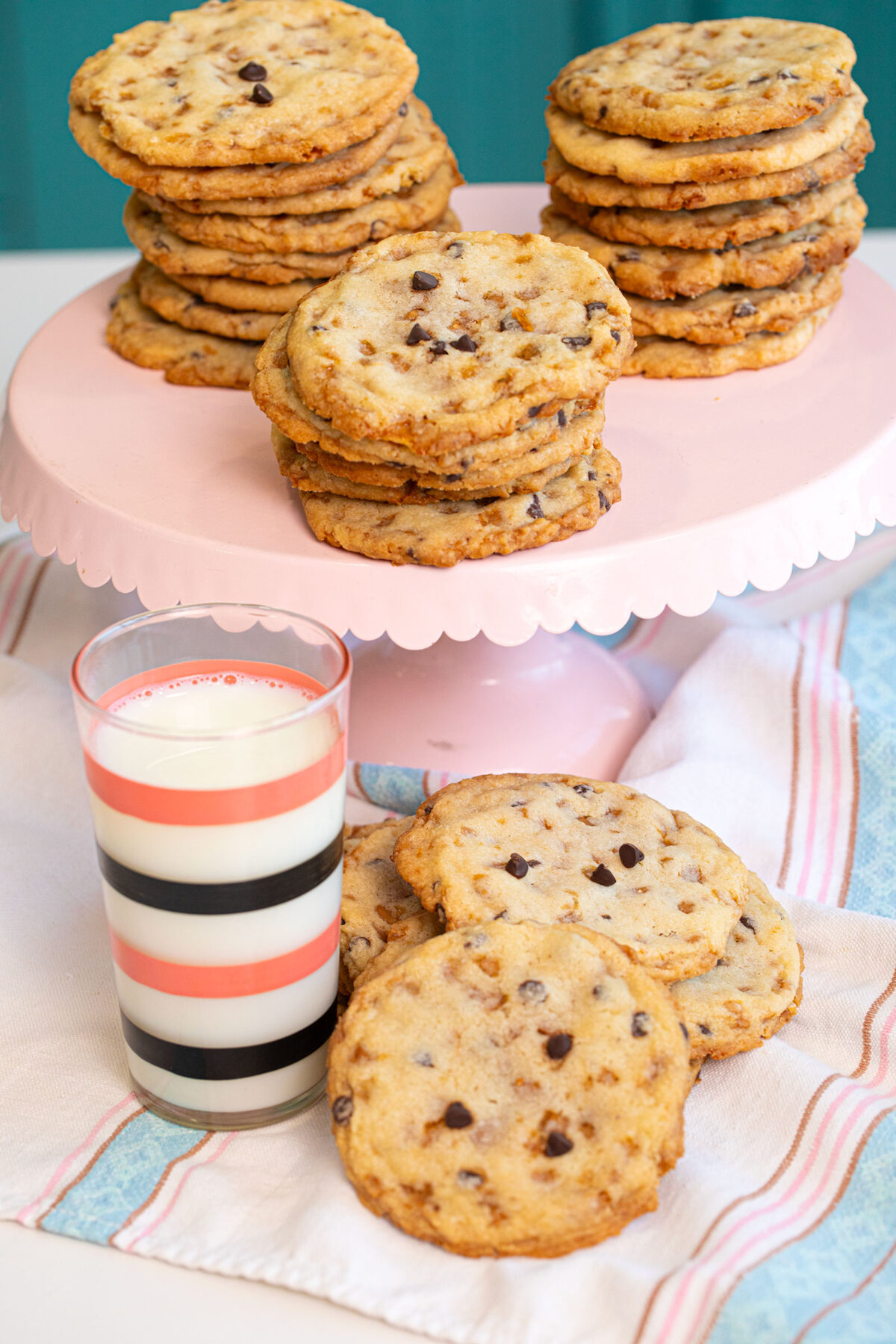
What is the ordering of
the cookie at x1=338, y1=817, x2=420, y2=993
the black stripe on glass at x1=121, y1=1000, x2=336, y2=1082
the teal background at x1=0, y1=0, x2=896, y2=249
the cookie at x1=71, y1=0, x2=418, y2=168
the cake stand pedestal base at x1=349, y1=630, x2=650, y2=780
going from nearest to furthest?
the black stripe on glass at x1=121, y1=1000, x2=336, y2=1082, the cookie at x1=338, y1=817, x2=420, y2=993, the cookie at x1=71, y1=0, x2=418, y2=168, the cake stand pedestal base at x1=349, y1=630, x2=650, y2=780, the teal background at x1=0, y1=0, x2=896, y2=249

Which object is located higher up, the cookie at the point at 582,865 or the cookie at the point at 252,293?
the cookie at the point at 252,293

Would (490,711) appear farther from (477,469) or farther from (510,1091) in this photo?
(510,1091)

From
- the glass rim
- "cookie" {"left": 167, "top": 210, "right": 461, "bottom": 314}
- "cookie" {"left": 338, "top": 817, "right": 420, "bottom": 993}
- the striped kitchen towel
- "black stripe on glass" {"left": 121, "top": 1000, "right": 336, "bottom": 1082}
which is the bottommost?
the striped kitchen towel

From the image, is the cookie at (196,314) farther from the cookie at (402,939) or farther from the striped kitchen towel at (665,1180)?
the cookie at (402,939)

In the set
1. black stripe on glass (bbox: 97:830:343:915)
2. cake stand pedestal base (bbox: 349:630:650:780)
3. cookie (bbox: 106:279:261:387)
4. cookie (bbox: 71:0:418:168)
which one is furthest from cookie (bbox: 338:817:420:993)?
cookie (bbox: 71:0:418:168)

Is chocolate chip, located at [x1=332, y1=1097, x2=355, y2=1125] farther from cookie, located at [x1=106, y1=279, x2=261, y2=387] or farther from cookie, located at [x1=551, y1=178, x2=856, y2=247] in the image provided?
cookie, located at [x1=551, y1=178, x2=856, y2=247]

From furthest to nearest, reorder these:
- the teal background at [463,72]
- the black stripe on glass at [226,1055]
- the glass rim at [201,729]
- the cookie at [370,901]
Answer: the teal background at [463,72], the cookie at [370,901], the black stripe on glass at [226,1055], the glass rim at [201,729]

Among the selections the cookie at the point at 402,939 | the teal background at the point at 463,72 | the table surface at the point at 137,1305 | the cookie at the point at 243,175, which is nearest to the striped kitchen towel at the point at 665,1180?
the table surface at the point at 137,1305

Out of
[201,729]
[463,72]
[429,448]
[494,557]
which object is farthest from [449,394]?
[463,72]
